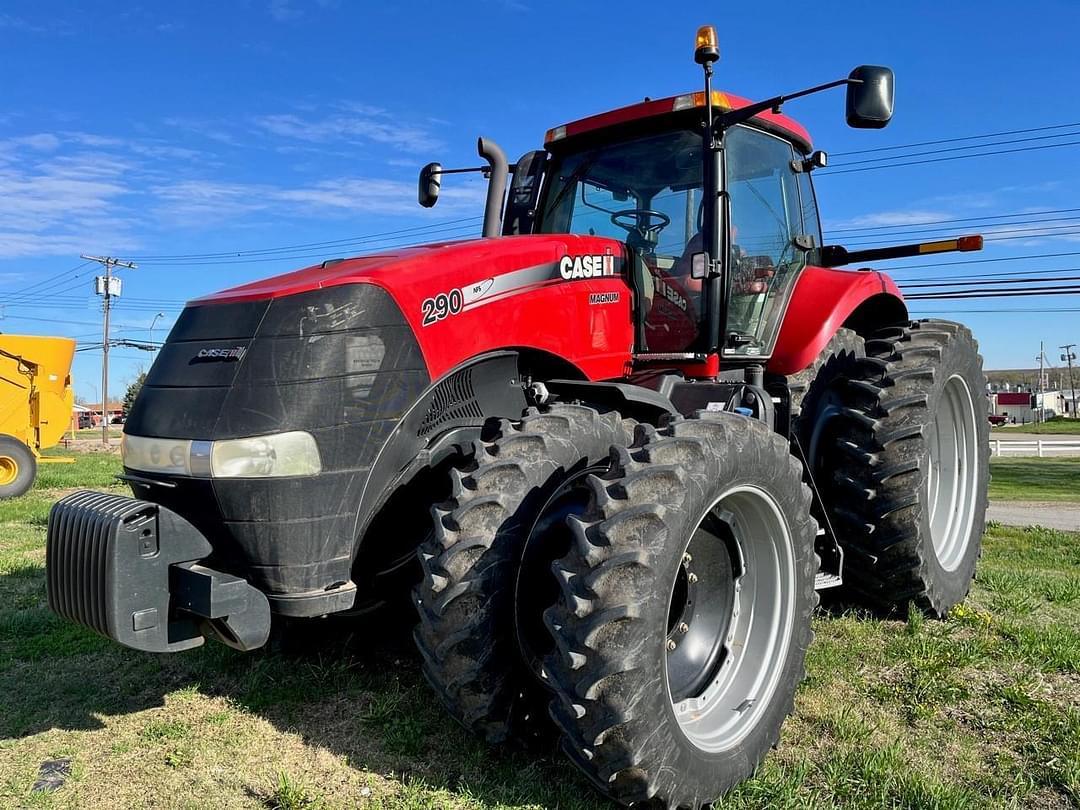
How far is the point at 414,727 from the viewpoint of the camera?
3229mm

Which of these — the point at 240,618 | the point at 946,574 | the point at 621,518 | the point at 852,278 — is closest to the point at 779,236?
the point at 852,278

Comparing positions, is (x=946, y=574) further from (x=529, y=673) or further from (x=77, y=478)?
(x=77, y=478)

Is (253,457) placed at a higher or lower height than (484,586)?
higher

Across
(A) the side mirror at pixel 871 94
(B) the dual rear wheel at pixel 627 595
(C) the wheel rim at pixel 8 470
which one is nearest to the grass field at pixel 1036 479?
(A) the side mirror at pixel 871 94

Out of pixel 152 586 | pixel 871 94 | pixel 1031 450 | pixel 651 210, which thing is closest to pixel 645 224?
pixel 651 210

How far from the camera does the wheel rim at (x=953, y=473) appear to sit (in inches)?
200

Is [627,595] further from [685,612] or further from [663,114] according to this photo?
[663,114]

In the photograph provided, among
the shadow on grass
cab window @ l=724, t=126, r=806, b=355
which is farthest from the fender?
the shadow on grass

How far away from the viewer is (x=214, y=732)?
3229 millimetres

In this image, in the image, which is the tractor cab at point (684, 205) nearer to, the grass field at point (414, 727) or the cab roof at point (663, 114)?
the cab roof at point (663, 114)

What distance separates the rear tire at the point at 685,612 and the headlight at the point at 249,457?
34.7 inches

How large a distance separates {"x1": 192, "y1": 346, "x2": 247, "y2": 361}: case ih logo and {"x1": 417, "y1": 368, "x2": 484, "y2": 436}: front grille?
0.67 m

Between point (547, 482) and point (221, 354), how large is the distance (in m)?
1.17

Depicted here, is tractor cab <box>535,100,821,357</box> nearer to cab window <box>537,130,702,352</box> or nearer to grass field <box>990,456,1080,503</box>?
cab window <box>537,130,702,352</box>
